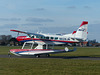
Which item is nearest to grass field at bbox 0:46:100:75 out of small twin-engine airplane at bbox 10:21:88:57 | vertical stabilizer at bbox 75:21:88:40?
small twin-engine airplane at bbox 10:21:88:57

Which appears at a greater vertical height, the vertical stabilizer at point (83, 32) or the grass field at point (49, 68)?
the vertical stabilizer at point (83, 32)

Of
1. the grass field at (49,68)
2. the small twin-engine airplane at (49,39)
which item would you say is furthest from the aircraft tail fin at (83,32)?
the grass field at (49,68)

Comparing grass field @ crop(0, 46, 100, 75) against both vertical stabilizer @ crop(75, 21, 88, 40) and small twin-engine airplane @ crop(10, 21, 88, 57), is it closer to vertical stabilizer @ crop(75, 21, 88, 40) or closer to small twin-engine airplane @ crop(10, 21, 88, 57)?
small twin-engine airplane @ crop(10, 21, 88, 57)

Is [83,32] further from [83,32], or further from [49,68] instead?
[49,68]

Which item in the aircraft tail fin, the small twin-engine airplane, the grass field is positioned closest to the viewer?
the grass field

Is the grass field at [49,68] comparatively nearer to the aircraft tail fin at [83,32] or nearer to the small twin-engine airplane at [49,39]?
the small twin-engine airplane at [49,39]

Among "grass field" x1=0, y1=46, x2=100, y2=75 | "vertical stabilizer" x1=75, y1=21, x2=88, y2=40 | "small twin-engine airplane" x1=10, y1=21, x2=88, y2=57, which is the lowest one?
"grass field" x1=0, y1=46, x2=100, y2=75

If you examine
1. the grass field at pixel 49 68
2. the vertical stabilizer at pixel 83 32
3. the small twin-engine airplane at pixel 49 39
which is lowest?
the grass field at pixel 49 68

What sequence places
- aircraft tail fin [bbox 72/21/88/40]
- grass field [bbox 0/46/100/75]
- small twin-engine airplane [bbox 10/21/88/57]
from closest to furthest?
grass field [bbox 0/46/100/75] < small twin-engine airplane [bbox 10/21/88/57] < aircraft tail fin [bbox 72/21/88/40]

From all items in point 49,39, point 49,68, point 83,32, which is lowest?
point 49,68

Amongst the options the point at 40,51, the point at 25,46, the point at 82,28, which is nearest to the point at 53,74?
the point at 40,51

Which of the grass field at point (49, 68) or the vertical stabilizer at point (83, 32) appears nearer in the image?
the grass field at point (49, 68)

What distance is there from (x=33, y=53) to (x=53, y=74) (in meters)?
16.5

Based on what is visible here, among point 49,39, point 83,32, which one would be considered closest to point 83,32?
point 83,32
